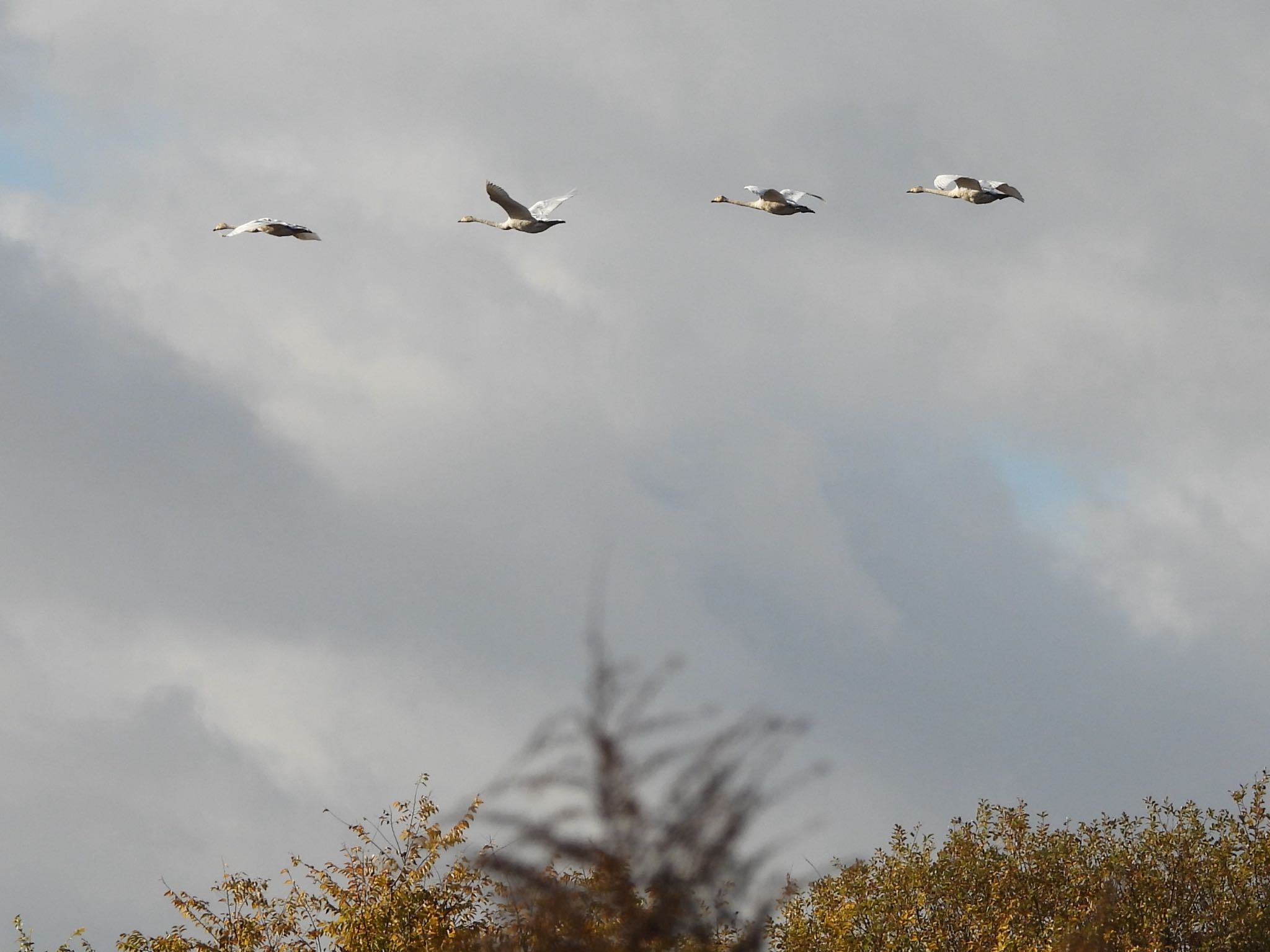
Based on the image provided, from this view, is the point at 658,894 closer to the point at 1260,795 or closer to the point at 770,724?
the point at 770,724

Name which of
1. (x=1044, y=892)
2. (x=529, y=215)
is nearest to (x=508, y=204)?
(x=529, y=215)

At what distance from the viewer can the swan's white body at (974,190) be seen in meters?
34.0

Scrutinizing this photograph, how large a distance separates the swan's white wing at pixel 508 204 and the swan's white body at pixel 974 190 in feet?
23.9

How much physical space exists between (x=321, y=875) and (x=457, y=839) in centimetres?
298

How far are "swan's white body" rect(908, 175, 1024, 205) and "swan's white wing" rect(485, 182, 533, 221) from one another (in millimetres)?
7291

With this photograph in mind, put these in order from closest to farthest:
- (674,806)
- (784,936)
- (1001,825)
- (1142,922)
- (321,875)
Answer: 1. (674,806)
2. (321,875)
3. (784,936)
4. (1142,922)
5. (1001,825)

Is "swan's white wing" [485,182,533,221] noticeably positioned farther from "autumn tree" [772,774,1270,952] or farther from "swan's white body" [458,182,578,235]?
"autumn tree" [772,774,1270,952]

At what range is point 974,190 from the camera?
35.2m

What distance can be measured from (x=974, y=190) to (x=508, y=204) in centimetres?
881

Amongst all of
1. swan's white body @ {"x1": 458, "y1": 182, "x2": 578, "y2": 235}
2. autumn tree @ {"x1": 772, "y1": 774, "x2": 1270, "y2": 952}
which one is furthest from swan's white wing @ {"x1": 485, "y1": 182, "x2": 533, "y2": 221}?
autumn tree @ {"x1": 772, "y1": 774, "x2": 1270, "y2": 952}

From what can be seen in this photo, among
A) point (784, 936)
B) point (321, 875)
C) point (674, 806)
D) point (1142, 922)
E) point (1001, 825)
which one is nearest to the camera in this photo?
point (674, 806)

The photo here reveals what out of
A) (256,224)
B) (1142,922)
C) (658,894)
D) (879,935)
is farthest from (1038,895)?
(658,894)

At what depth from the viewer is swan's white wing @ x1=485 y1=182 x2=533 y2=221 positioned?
30.4 m

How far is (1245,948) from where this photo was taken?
137 feet
